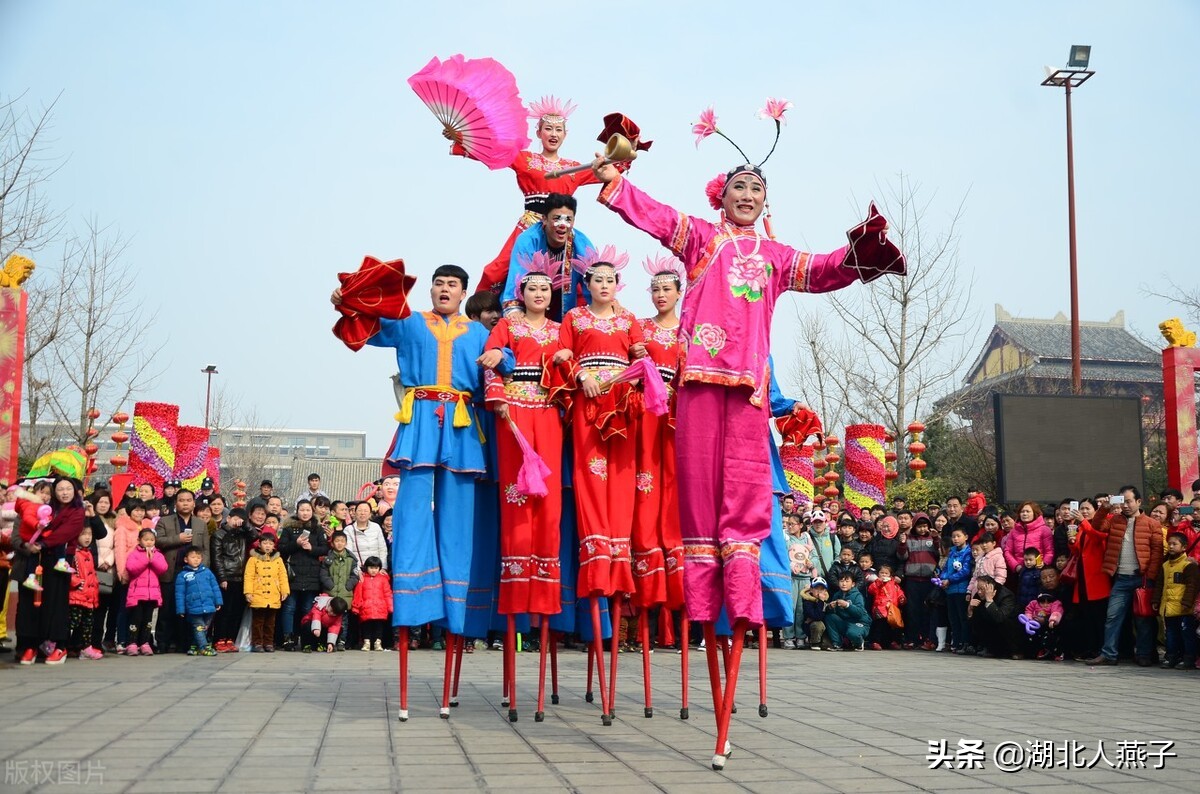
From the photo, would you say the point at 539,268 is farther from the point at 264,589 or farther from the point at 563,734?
the point at 264,589

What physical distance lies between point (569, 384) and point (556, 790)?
2.55 meters

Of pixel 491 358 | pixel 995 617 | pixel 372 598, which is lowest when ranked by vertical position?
pixel 995 617

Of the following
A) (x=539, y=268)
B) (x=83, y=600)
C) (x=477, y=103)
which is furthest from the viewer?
(x=83, y=600)

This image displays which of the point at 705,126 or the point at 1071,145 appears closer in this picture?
the point at 705,126

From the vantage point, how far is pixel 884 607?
504 inches

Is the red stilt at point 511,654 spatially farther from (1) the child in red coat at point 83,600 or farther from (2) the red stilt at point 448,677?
(1) the child in red coat at point 83,600

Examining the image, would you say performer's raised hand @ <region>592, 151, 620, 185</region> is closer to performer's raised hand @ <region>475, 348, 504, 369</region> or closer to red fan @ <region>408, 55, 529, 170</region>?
performer's raised hand @ <region>475, 348, 504, 369</region>

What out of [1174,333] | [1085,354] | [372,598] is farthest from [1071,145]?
[1085,354]

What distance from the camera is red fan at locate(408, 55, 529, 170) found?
20.7 ft

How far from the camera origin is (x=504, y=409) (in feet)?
18.9

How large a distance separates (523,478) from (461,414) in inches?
24.7

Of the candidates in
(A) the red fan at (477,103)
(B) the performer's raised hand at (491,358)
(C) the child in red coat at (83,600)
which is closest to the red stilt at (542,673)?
(B) the performer's raised hand at (491,358)

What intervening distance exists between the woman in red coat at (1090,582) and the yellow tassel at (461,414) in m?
7.37

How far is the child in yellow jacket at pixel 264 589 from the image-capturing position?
11.2 meters
